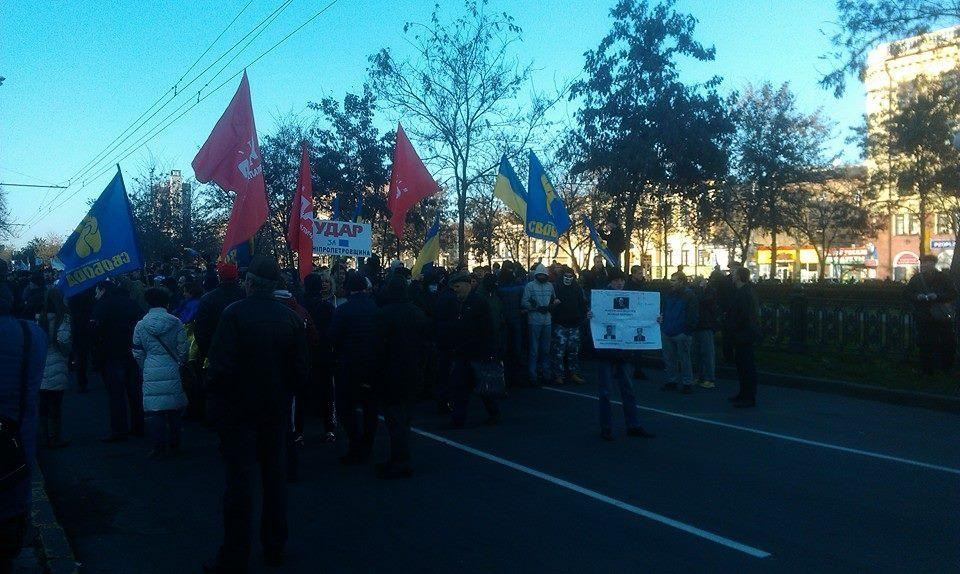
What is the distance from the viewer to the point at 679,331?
13.9 meters

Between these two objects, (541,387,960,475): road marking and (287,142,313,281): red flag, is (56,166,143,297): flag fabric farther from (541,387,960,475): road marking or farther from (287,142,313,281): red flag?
(541,387,960,475): road marking

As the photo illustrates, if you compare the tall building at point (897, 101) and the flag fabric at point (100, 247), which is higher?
the tall building at point (897, 101)

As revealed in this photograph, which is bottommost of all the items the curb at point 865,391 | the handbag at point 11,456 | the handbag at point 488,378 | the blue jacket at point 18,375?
the curb at point 865,391

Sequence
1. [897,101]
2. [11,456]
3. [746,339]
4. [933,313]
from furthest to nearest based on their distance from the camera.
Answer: [897,101]
[933,313]
[746,339]
[11,456]

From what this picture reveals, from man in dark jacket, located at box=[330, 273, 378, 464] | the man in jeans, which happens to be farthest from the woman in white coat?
the man in jeans

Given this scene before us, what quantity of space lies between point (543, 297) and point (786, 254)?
250ft

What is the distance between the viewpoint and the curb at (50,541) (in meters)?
5.49

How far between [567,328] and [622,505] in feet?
25.7

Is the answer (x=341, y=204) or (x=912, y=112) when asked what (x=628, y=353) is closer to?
(x=341, y=204)

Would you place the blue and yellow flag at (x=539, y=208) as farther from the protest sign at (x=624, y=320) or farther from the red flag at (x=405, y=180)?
the protest sign at (x=624, y=320)

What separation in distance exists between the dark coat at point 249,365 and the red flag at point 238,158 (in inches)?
233

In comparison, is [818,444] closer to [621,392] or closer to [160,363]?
[621,392]

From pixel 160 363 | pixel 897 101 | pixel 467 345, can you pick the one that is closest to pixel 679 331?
pixel 467 345

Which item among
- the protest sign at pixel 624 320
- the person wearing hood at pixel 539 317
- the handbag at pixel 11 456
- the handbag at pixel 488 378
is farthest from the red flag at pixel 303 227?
the handbag at pixel 11 456
